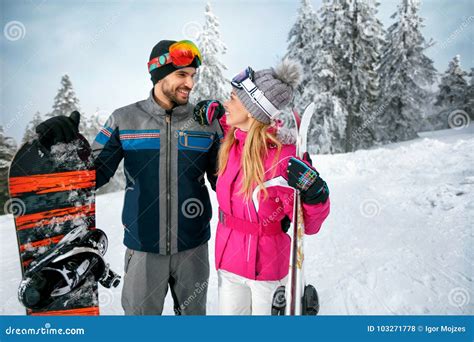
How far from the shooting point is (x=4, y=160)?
2580 millimetres

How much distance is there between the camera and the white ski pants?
205cm

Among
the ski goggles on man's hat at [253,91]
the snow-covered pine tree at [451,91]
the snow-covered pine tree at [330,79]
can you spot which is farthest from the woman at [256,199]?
the snow-covered pine tree at [451,91]

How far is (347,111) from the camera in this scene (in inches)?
589

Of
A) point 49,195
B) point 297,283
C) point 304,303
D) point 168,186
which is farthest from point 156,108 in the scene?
point 304,303

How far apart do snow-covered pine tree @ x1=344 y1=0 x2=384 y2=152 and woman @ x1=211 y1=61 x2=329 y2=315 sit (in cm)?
1269

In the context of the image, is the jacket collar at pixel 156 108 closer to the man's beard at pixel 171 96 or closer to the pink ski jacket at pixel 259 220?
the man's beard at pixel 171 96

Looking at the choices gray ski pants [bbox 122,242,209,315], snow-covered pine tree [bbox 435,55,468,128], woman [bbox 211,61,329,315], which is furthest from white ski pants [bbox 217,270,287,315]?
snow-covered pine tree [bbox 435,55,468,128]

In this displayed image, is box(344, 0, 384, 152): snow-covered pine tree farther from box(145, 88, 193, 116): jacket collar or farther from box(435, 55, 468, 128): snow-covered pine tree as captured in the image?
box(145, 88, 193, 116): jacket collar

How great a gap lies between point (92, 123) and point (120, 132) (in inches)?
509

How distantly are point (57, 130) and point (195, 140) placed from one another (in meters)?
1.01

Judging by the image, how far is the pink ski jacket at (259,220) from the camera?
199 centimetres

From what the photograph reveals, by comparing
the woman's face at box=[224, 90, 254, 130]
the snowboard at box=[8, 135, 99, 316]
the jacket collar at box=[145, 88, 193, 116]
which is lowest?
the snowboard at box=[8, 135, 99, 316]

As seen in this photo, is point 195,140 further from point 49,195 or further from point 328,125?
point 328,125

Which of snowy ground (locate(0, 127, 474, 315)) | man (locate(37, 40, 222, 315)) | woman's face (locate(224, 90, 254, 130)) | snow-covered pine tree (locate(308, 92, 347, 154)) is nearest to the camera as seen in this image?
woman's face (locate(224, 90, 254, 130))
